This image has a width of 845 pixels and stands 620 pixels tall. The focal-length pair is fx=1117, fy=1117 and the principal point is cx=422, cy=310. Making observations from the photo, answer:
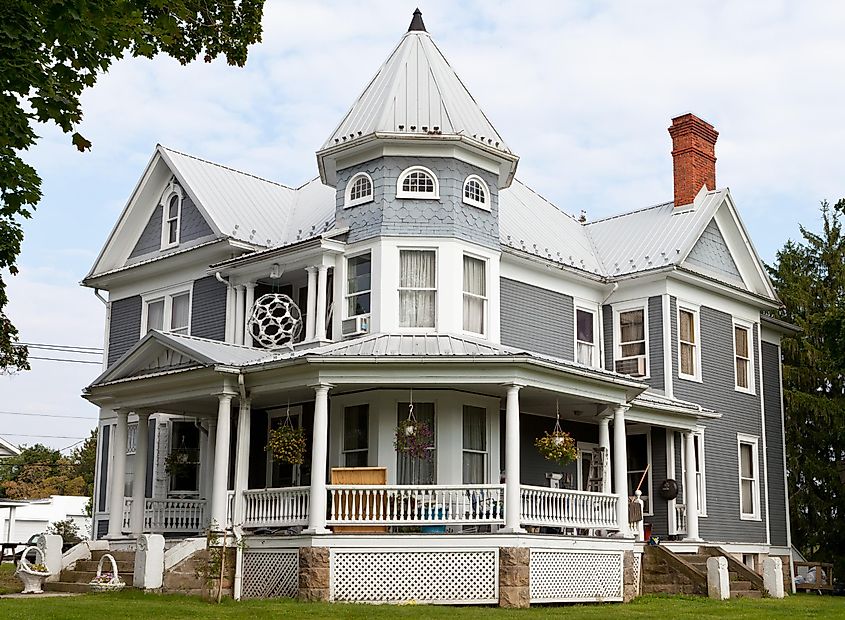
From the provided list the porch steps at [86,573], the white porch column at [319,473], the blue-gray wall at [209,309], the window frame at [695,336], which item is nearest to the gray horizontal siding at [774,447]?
the window frame at [695,336]

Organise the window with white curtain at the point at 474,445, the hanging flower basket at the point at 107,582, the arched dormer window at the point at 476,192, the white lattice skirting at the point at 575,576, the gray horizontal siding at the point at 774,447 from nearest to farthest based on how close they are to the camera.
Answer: the white lattice skirting at the point at 575,576
the hanging flower basket at the point at 107,582
the window with white curtain at the point at 474,445
the arched dormer window at the point at 476,192
the gray horizontal siding at the point at 774,447

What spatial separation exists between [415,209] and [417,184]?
51cm

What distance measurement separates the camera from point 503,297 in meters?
23.6

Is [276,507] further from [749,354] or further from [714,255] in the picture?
[749,354]

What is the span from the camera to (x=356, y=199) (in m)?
22.0

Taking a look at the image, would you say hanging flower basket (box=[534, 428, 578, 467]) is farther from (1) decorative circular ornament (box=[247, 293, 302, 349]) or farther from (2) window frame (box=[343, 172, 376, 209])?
(2) window frame (box=[343, 172, 376, 209])

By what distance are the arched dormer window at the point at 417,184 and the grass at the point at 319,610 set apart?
26.2 ft

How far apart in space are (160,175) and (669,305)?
12.4 meters

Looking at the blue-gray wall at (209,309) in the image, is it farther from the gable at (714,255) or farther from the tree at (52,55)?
the tree at (52,55)

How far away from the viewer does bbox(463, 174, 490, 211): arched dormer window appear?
71.6ft

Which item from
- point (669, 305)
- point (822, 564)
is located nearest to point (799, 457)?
point (822, 564)

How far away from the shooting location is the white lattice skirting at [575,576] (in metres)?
18.5

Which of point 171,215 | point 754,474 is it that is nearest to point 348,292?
point 171,215

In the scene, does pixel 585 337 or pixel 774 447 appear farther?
pixel 774 447
